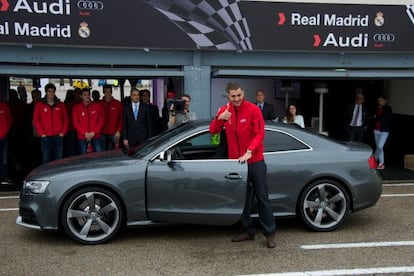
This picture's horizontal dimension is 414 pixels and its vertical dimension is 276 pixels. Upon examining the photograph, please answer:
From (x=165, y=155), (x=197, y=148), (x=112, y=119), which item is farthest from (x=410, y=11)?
(x=165, y=155)

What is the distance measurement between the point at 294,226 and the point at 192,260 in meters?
1.80

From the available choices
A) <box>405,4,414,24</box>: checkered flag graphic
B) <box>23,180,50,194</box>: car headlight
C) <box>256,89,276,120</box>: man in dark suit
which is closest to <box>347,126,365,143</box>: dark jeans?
<box>405,4,414,24</box>: checkered flag graphic

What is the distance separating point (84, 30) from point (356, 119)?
20.0 ft

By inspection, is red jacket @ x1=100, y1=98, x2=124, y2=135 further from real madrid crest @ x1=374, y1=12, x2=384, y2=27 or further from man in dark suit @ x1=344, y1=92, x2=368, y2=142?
real madrid crest @ x1=374, y1=12, x2=384, y2=27

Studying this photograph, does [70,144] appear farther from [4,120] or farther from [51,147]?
[4,120]

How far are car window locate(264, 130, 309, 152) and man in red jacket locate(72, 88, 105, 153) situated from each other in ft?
13.6

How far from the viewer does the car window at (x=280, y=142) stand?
5859 millimetres

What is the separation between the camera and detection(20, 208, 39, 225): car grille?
5.29 meters

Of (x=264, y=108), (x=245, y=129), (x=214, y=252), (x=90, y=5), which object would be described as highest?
(x=90, y=5)

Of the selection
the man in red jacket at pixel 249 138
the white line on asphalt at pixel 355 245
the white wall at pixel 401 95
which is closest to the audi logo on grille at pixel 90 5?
the man in red jacket at pixel 249 138

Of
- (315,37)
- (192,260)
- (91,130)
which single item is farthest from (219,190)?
(315,37)

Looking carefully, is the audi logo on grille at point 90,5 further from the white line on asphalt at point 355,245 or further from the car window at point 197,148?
the white line on asphalt at point 355,245

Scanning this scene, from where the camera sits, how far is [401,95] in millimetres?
12891

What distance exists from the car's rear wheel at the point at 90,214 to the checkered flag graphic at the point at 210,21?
458 cm
